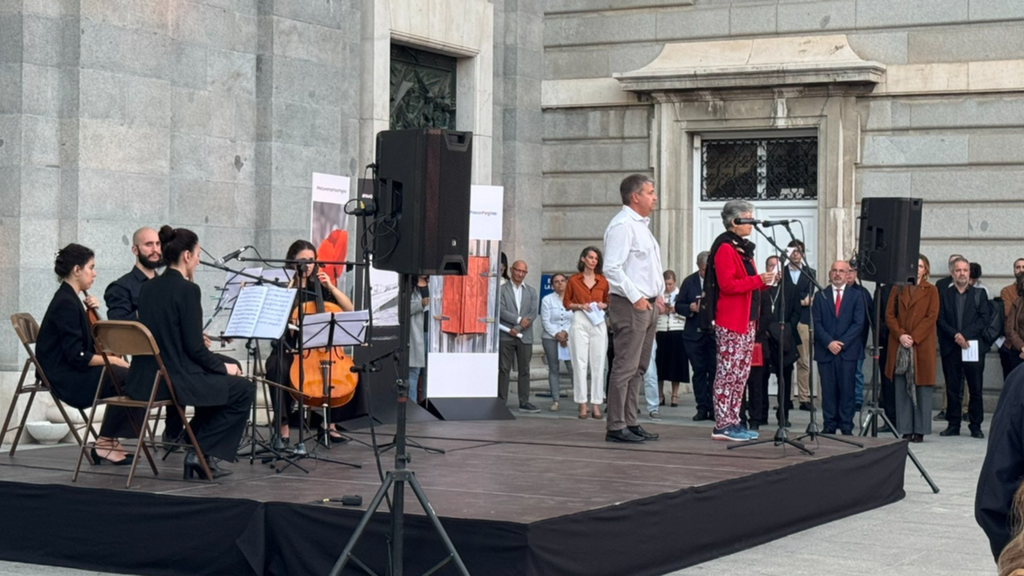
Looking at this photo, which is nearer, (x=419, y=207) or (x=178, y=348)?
(x=419, y=207)

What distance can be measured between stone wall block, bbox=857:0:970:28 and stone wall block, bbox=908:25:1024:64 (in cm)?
12

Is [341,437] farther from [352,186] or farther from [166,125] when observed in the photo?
[352,186]

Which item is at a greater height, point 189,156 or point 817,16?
point 817,16

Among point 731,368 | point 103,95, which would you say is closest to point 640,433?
point 731,368

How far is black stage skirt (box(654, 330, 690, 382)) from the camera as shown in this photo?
15.9 metres

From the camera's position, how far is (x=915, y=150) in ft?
51.3

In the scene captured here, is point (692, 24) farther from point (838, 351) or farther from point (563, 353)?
point (838, 351)

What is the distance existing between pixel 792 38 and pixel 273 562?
1100cm

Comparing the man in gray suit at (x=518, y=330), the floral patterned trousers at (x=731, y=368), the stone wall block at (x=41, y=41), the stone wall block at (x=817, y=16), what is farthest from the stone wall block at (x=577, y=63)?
the floral patterned trousers at (x=731, y=368)

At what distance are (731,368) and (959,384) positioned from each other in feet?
14.9

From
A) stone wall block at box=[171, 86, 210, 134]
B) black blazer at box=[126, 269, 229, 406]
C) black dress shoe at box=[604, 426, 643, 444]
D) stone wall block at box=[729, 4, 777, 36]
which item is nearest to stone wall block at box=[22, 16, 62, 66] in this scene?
stone wall block at box=[171, 86, 210, 134]

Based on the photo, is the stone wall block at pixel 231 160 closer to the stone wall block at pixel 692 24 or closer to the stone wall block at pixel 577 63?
the stone wall block at pixel 577 63

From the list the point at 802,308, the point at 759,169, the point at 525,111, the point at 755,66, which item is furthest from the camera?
the point at 525,111

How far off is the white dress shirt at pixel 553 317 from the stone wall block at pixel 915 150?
3.62 metres
